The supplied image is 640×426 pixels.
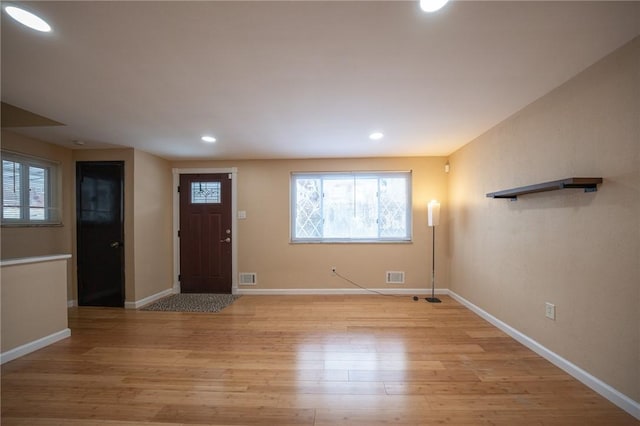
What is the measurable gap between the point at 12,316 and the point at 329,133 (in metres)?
3.67

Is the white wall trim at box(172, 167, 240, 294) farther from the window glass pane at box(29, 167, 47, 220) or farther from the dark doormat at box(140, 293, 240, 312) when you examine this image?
the window glass pane at box(29, 167, 47, 220)

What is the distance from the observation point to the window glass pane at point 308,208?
4.59 m

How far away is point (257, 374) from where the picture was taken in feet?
7.18

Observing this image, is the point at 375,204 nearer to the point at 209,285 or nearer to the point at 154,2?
the point at 209,285

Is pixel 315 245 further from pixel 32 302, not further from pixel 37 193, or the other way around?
pixel 37 193

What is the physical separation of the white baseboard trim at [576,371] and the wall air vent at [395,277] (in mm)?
1384

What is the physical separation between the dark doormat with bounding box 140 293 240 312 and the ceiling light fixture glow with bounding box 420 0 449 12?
3.99 m

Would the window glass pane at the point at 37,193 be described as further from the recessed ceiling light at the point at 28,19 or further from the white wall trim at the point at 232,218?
the recessed ceiling light at the point at 28,19

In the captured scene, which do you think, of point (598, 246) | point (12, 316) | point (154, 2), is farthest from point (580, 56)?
point (12, 316)

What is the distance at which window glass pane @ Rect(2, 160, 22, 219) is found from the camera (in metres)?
3.12

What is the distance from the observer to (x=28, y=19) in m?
1.40

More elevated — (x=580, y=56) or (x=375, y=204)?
(x=580, y=56)

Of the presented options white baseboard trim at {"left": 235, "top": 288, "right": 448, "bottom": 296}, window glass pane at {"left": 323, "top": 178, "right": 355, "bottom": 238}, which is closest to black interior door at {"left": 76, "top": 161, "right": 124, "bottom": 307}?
white baseboard trim at {"left": 235, "top": 288, "right": 448, "bottom": 296}

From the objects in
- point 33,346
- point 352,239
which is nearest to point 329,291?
point 352,239
